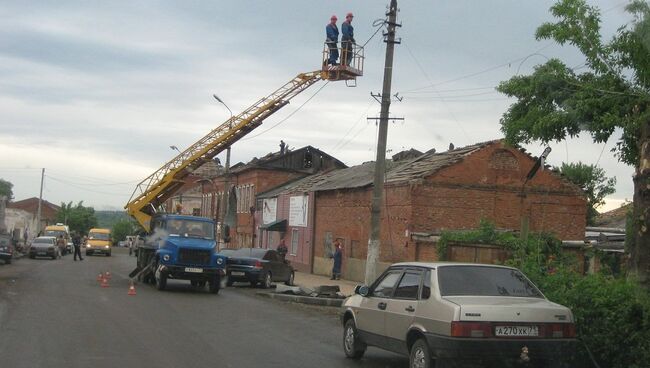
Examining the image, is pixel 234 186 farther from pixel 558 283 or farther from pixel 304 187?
pixel 558 283

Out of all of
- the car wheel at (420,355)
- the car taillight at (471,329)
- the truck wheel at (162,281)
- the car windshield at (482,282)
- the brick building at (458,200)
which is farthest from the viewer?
the brick building at (458,200)

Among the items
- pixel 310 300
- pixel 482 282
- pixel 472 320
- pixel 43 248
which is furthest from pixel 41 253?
pixel 472 320

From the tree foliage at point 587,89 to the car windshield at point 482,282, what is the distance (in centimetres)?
325

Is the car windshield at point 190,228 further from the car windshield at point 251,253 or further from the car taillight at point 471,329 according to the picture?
the car taillight at point 471,329

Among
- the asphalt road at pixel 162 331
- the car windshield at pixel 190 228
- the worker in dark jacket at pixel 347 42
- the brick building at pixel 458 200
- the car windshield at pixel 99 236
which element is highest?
the worker in dark jacket at pixel 347 42

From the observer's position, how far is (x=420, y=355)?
8.91m

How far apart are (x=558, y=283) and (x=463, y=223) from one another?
19.6 metres

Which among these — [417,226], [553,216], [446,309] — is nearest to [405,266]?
[446,309]

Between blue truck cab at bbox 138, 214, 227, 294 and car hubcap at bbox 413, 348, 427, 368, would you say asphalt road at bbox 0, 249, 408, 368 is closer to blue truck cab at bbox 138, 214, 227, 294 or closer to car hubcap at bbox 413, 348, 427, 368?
blue truck cab at bbox 138, 214, 227, 294

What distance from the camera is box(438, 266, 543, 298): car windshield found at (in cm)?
900

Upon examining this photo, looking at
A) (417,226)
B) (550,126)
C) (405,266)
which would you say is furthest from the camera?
(417,226)

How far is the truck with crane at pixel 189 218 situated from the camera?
22.8m

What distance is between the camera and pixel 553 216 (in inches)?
1284

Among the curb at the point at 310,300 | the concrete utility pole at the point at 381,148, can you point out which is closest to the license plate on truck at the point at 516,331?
the curb at the point at 310,300
